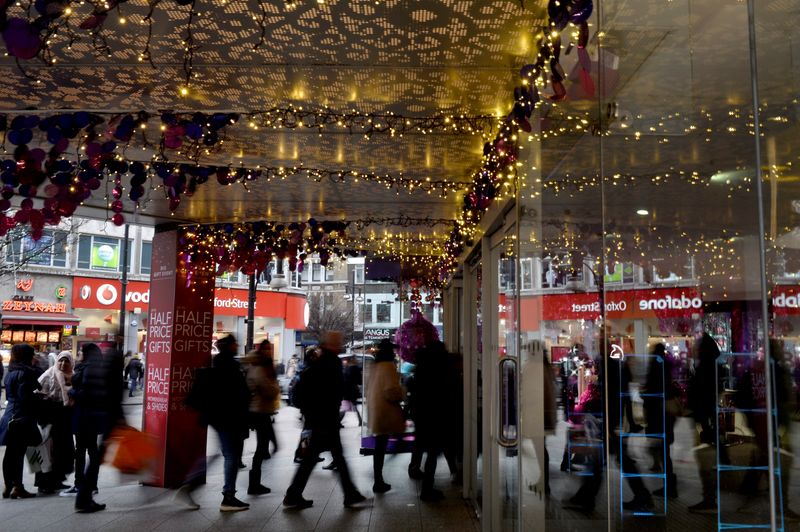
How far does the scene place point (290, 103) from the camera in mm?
5188

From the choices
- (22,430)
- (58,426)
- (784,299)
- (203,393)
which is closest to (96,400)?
A: (203,393)

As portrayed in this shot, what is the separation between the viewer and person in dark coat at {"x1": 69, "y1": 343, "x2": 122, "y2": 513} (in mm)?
6957

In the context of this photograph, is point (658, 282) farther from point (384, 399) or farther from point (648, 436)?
point (384, 399)

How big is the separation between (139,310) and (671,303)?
29.9 m

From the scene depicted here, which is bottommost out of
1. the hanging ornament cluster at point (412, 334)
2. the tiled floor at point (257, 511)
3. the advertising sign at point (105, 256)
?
the tiled floor at point (257, 511)

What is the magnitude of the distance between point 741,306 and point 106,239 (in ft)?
101

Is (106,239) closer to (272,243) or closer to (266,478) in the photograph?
(272,243)

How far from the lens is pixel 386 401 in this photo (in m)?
8.19

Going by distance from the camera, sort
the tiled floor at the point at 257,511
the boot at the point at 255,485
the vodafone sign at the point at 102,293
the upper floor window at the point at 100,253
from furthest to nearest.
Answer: the upper floor window at the point at 100,253
the vodafone sign at the point at 102,293
the boot at the point at 255,485
the tiled floor at the point at 257,511

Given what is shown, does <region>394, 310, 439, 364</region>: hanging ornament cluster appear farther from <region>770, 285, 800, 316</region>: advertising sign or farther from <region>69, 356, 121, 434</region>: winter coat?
<region>770, 285, 800, 316</region>: advertising sign

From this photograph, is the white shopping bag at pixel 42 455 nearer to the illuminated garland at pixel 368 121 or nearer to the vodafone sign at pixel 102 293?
the illuminated garland at pixel 368 121

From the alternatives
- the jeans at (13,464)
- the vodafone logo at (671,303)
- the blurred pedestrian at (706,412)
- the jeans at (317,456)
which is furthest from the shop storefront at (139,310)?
the vodafone logo at (671,303)

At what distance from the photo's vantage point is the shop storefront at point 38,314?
25094 mm

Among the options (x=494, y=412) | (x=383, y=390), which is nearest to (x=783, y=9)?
(x=494, y=412)
